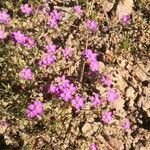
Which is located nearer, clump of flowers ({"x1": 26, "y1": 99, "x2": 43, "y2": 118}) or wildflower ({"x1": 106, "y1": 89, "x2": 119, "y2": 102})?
clump of flowers ({"x1": 26, "y1": 99, "x2": 43, "y2": 118})

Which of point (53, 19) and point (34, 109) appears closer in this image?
point (34, 109)

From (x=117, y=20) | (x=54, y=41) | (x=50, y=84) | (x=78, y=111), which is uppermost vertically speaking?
(x=117, y=20)

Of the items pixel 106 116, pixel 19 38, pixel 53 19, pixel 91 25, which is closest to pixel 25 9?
pixel 53 19

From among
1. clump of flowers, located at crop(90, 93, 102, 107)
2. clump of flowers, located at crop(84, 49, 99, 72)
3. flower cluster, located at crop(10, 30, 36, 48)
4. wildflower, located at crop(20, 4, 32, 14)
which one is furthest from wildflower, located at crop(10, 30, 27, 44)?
clump of flowers, located at crop(90, 93, 102, 107)

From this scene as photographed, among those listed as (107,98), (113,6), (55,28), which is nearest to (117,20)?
(113,6)

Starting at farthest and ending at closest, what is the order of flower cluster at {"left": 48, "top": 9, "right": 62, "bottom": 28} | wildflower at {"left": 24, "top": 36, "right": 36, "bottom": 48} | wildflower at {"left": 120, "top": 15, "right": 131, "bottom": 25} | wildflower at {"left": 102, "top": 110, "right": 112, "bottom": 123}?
wildflower at {"left": 120, "top": 15, "right": 131, "bottom": 25} → flower cluster at {"left": 48, "top": 9, "right": 62, "bottom": 28} → wildflower at {"left": 24, "top": 36, "right": 36, "bottom": 48} → wildflower at {"left": 102, "top": 110, "right": 112, "bottom": 123}

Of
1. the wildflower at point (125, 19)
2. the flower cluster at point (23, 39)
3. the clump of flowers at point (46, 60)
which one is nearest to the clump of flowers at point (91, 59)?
the clump of flowers at point (46, 60)

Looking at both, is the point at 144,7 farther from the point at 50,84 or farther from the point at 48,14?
the point at 50,84

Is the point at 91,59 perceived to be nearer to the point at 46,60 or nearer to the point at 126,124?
the point at 46,60

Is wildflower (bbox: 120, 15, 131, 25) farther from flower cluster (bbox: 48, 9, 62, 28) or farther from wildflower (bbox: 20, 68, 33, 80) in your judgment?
wildflower (bbox: 20, 68, 33, 80)
